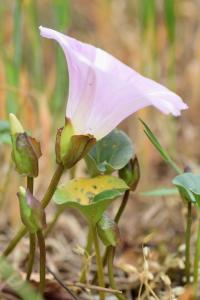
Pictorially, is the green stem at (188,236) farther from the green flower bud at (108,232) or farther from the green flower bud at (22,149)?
the green flower bud at (22,149)

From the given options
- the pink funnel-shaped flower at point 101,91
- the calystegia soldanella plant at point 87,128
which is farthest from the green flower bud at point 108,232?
the pink funnel-shaped flower at point 101,91

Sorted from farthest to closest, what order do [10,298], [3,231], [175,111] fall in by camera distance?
[3,231]
[10,298]
[175,111]

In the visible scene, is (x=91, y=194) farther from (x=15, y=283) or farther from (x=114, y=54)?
(x=114, y=54)

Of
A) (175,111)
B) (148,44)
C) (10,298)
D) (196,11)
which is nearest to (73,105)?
(175,111)

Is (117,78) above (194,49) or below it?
below

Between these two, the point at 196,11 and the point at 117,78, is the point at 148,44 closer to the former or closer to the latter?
the point at 196,11

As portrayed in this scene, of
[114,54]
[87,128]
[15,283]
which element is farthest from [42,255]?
[114,54]

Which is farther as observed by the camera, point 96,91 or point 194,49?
point 194,49

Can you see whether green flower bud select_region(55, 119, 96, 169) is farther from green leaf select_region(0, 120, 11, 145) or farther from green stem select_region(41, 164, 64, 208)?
green leaf select_region(0, 120, 11, 145)
